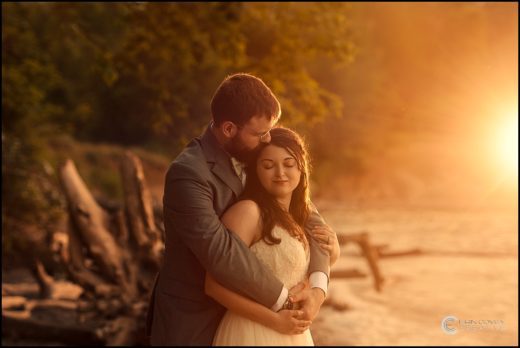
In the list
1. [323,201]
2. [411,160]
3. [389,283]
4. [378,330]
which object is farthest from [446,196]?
[378,330]

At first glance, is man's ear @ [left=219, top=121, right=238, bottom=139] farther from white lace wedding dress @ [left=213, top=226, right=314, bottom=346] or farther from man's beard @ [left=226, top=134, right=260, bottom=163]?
white lace wedding dress @ [left=213, top=226, right=314, bottom=346]

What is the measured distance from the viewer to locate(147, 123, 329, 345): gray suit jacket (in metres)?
3.11

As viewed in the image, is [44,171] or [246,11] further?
[44,171]

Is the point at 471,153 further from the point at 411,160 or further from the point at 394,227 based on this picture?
the point at 394,227

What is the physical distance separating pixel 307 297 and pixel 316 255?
0.28m

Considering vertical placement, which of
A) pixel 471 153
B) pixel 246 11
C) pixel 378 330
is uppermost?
pixel 471 153

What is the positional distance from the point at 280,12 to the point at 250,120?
33.1 ft

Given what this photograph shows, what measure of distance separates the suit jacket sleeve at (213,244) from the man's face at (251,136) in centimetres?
29

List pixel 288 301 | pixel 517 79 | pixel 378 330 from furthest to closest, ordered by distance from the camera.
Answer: pixel 517 79 < pixel 378 330 < pixel 288 301

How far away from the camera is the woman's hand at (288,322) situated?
319cm

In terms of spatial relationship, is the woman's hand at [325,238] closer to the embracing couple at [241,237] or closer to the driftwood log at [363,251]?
the embracing couple at [241,237]

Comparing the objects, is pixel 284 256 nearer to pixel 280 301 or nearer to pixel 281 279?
pixel 281 279

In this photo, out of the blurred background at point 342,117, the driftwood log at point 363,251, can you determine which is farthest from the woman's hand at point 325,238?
the driftwood log at point 363,251

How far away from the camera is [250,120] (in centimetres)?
331
